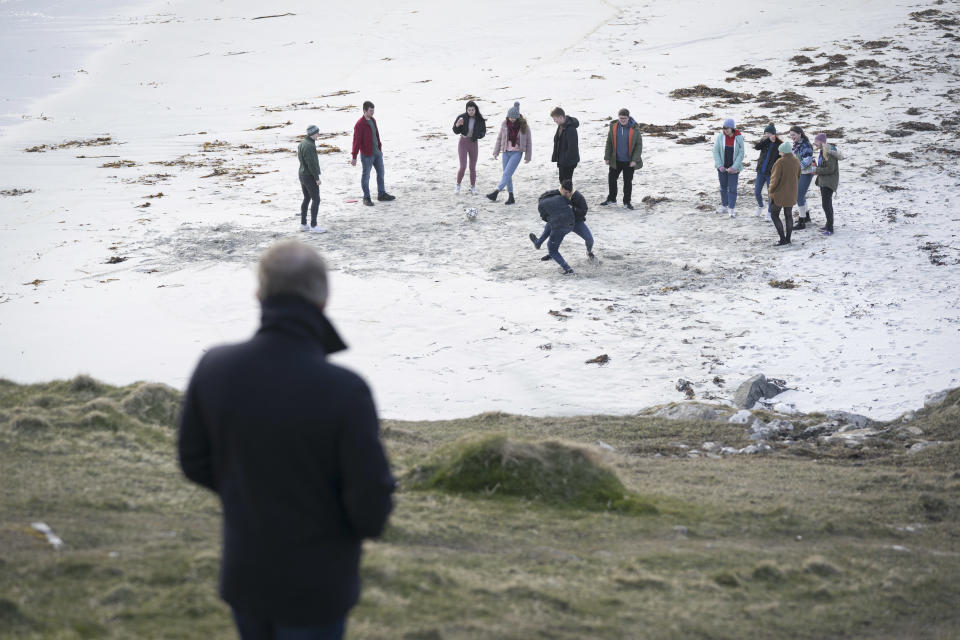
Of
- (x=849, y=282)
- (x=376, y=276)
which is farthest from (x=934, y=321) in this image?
(x=376, y=276)

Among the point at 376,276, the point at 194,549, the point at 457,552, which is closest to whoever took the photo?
the point at 194,549

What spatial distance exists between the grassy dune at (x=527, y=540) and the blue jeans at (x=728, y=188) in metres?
8.99

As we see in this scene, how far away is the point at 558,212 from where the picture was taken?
13992mm

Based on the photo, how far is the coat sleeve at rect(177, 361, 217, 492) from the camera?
104 inches

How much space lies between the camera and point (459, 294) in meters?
13.5

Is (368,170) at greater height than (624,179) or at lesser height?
greater

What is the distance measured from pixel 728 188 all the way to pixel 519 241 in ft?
13.9

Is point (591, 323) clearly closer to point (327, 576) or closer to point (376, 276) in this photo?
point (376, 276)

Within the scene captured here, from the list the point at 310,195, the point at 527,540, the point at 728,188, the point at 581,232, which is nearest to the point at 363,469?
the point at 527,540

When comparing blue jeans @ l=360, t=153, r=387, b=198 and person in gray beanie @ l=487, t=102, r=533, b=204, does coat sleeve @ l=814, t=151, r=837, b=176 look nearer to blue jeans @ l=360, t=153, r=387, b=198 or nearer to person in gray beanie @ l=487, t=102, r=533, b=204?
person in gray beanie @ l=487, t=102, r=533, b=204

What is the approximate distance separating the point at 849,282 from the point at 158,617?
1205 centimetres

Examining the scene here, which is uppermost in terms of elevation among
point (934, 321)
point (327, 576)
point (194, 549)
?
point (327, 576)

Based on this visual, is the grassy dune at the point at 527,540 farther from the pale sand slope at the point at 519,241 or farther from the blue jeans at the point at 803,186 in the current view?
the blue jeans at the point at 803,186

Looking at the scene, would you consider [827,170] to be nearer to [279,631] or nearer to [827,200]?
[827,200]
